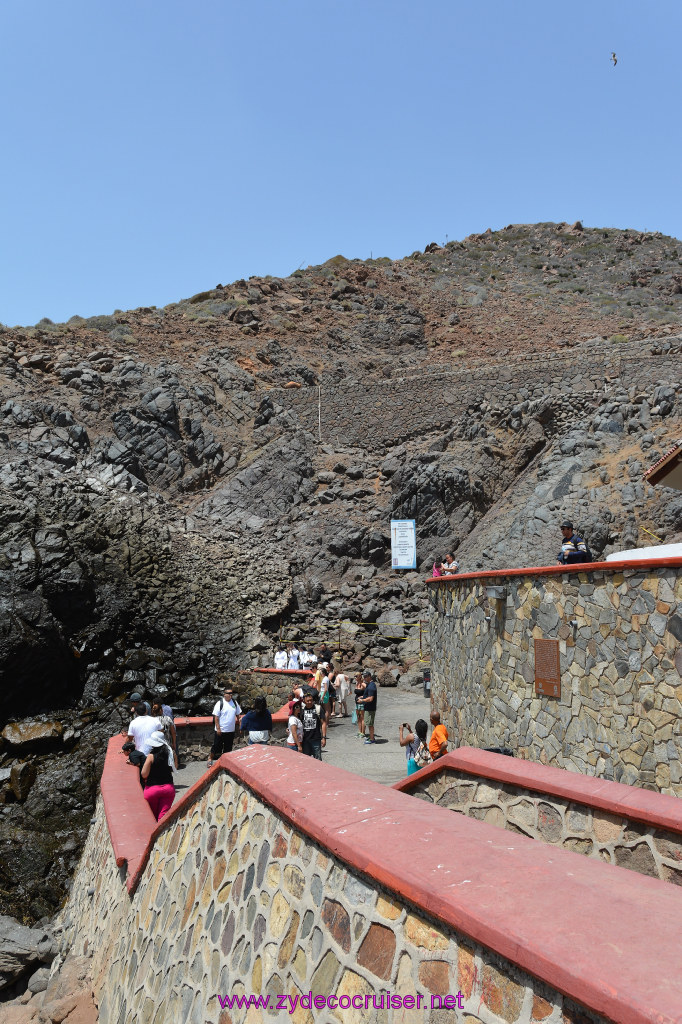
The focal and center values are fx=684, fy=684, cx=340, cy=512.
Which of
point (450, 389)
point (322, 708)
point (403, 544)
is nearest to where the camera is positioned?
point (322, 708)

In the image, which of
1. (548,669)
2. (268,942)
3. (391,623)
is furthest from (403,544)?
(268,942)

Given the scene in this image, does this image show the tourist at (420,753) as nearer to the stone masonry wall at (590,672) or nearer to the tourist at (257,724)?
the stone masonry wall at (590,672)

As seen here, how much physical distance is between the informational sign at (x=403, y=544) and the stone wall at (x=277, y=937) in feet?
60.8

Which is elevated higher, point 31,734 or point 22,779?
point 31,734

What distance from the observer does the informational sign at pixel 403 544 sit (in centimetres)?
2325

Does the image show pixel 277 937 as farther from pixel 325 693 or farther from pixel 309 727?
pixel 325 693

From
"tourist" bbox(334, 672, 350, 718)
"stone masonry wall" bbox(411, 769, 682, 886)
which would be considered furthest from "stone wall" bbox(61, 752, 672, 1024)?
"tourist" bbox(334, 672, 350, 718)

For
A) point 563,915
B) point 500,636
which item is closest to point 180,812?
point 563,915

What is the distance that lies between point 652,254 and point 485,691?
194 feet

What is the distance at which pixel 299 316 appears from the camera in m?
42.6

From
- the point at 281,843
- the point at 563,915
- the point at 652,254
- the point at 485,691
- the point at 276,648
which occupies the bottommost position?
the point at 276,648

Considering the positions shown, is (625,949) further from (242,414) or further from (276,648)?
(242,414)

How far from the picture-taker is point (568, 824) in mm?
4047

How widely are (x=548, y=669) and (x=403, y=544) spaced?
15637mm
